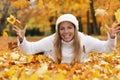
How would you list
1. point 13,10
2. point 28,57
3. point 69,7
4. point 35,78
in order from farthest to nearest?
point 13,10 < point 69,7 < point 28,57 < point 35,78

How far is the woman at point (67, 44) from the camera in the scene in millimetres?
7066

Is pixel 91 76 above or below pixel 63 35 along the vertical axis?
below

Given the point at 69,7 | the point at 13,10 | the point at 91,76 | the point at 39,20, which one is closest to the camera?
the point at 91,76

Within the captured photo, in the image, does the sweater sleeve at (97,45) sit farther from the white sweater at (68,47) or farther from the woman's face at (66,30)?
the woman's face at (66,30)

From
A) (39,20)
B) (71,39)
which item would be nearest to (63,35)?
(71,39)

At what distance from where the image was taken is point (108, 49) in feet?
23.7

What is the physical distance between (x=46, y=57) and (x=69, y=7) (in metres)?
19.4

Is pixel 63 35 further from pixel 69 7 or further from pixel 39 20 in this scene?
pixel 39 20

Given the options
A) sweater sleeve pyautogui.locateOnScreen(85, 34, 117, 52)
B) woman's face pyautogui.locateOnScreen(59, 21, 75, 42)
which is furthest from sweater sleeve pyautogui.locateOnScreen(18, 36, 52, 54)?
sweater sleeve pyautogui.locateOnScreen(85, 34, 117, 52)

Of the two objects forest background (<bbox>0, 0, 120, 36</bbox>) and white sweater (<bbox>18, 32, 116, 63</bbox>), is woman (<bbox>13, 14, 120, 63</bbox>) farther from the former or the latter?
forest background (<bbox>0, 0, 120, 36</bbox>)

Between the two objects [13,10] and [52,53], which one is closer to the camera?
[52,53]

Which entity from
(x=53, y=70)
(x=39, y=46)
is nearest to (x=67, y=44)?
(x=39, y=46)

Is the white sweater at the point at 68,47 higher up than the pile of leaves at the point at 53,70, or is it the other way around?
the white sweater at the point at 68,47

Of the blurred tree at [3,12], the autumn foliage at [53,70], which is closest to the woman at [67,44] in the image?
the autumn foliage at [53,70]
